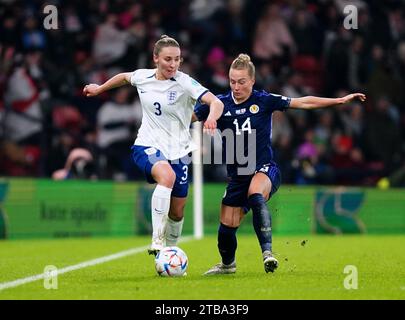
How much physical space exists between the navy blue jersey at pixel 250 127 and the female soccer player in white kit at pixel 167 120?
37 cm

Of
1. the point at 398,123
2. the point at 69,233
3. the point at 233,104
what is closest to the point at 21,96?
the point at 69,233

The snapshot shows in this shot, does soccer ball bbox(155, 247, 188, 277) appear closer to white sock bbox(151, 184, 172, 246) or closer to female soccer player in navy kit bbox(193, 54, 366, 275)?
white sock bbox(151, 184, 172, 246)

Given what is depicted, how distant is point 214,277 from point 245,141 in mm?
1342

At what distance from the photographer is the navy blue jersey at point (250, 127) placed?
31.6 ft

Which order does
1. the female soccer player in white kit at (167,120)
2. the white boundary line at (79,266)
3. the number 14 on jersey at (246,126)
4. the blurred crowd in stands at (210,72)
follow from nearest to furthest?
the white boundary line at (79,266), the female soccer player in white kit at (167,120), the number 14 on jersey at (246,126), the blurred crowd in stands at (210,72)

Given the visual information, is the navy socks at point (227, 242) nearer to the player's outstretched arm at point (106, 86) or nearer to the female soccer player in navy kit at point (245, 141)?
the female soccer player in navy kit at point (245, 141)

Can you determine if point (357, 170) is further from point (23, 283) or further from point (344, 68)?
point (23, 283)

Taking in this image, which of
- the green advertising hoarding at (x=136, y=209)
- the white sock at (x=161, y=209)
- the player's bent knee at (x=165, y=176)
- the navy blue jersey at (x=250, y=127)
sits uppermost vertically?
the navy blue jersey at (x=250, y=127)

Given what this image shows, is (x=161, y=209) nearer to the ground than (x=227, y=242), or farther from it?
farther from it

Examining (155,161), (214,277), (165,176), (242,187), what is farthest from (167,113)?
(214,277)

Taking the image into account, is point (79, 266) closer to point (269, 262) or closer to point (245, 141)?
point (245, 141)

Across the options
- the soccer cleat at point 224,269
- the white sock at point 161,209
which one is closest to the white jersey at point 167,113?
the white sock at point 161,209

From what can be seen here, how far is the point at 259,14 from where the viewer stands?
20453 mm

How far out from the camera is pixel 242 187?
9.59 metres
